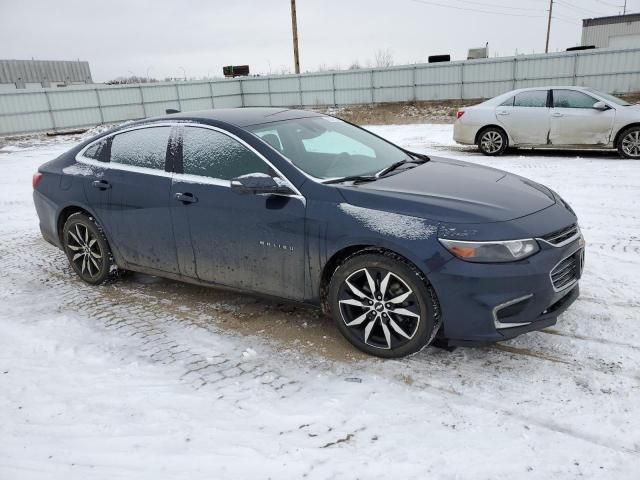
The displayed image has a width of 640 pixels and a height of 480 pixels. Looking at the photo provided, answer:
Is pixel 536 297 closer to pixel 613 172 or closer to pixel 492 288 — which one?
pixel 492 288

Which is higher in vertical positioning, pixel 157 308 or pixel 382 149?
pixel 382 149

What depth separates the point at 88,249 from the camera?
15.9ft

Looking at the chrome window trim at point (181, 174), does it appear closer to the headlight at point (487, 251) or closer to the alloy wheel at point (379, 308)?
the alloy wheel at point (379, 308)

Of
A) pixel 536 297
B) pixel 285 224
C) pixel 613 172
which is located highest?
pixel 285 224

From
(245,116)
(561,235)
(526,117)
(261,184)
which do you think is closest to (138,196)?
(245,116)

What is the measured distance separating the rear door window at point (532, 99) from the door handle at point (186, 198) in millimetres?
9000

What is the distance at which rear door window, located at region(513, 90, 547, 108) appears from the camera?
417 inches

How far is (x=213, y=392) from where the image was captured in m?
3.12

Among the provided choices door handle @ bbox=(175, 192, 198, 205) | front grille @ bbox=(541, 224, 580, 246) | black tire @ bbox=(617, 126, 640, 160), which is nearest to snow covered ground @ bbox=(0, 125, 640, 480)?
front grille @ bbox=(541, 224, 580, 246)

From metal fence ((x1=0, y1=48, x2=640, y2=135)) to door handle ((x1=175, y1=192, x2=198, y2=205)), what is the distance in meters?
21.9

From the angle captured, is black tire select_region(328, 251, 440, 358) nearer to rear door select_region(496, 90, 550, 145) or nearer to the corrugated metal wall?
rear door select_region(496, 90, 550, 145)

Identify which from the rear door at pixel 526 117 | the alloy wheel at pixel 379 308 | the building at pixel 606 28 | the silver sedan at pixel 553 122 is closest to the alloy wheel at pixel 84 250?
the alloy wheel at pixel 379 308

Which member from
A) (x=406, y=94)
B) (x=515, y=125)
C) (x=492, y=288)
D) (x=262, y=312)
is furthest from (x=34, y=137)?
(x=492, y=288)

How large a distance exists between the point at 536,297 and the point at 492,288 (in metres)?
0.30
